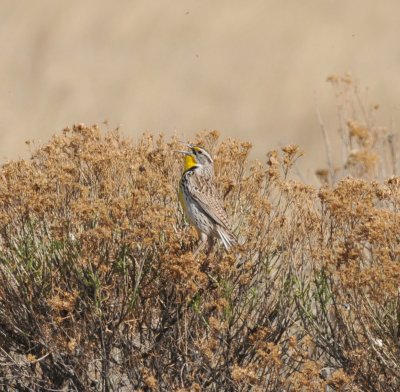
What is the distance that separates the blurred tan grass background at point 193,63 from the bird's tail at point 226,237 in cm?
2099

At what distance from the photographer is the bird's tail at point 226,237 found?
9.08 meters

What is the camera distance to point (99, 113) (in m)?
32.5

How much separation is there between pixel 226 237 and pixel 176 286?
917 millimetres

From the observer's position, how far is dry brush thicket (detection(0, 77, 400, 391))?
8008 mm

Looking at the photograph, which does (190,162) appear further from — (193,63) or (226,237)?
(193,63)

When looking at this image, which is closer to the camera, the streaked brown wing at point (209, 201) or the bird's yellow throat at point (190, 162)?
the streaked brown wing at point (209, 201)

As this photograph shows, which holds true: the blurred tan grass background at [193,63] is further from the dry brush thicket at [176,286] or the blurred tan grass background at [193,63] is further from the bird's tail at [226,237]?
the dry brush thicket at [176,286]

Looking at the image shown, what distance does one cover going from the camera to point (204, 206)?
9.16m

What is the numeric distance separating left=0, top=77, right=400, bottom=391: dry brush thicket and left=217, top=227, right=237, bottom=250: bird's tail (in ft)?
0.35

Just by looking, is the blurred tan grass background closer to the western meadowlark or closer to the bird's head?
the bird's head

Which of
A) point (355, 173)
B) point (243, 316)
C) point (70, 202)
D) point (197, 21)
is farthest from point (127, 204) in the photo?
point (197, 21)

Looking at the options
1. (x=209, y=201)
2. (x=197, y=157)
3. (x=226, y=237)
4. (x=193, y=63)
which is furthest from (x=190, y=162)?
(x=193, y=63)

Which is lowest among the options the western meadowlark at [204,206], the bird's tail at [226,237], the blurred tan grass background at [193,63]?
the bird's tail at [226,237]

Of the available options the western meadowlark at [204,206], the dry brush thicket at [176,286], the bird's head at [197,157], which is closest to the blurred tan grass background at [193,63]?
the bird's head at [197,157]
